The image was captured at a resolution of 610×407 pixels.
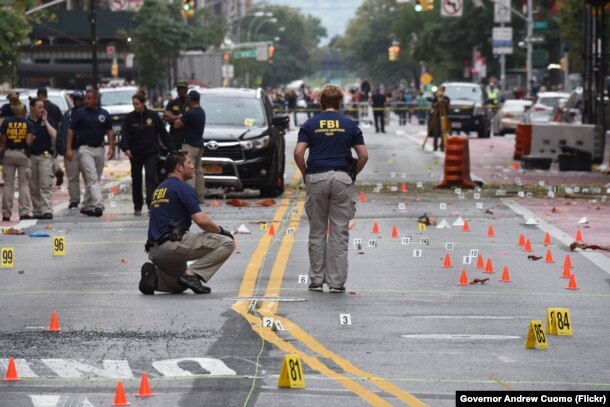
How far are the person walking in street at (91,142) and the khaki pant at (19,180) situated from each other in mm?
909

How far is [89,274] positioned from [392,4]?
172125 mm

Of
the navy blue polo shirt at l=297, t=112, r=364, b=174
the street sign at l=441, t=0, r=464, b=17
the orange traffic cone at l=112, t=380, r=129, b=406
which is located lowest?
the orange traffic cone at l=112, t=380, r=129, b=406

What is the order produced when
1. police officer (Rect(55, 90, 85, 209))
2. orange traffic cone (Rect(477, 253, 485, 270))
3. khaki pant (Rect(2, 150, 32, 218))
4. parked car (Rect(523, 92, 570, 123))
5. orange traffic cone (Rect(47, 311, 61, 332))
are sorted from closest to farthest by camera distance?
orange traffic cone (Rect(47, 311, 61, 332))
orange traffic cone (Rect(477, 253, 485, 270))
khaki pant (Rect(2, 150, 32, 218))
police officer (Rect(55, 90, 85, 209))
parked car (Rect(523, 92, 570, 123))

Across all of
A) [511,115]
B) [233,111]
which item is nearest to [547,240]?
[233,111]

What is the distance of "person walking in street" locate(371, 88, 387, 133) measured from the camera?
Result: 58125mm

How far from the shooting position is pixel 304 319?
1189 centimetres

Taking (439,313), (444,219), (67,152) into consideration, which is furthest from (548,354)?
(67,152)

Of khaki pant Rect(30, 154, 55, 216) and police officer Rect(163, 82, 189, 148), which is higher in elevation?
police officer Rect(163, 82, 189, 148)

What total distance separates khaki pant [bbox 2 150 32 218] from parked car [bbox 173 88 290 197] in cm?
380

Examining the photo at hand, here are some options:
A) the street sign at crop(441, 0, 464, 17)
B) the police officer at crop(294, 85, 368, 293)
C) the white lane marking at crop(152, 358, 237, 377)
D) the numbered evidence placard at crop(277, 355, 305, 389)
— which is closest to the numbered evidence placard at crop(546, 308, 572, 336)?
the white lane marking at crop(152, 358, 237, 377)

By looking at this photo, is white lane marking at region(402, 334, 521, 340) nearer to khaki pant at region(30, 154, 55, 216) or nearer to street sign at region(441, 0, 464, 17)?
khaki pant at region(30, 154, 55, 216)

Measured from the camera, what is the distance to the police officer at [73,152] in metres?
23.3

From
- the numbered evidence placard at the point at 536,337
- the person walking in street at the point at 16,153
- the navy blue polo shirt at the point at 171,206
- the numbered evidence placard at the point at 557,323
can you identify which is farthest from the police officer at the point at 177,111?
the numbered evidence placard at the point at 536,337

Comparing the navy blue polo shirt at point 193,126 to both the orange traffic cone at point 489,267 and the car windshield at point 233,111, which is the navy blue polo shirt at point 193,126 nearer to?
the car windshield at point 233,111
